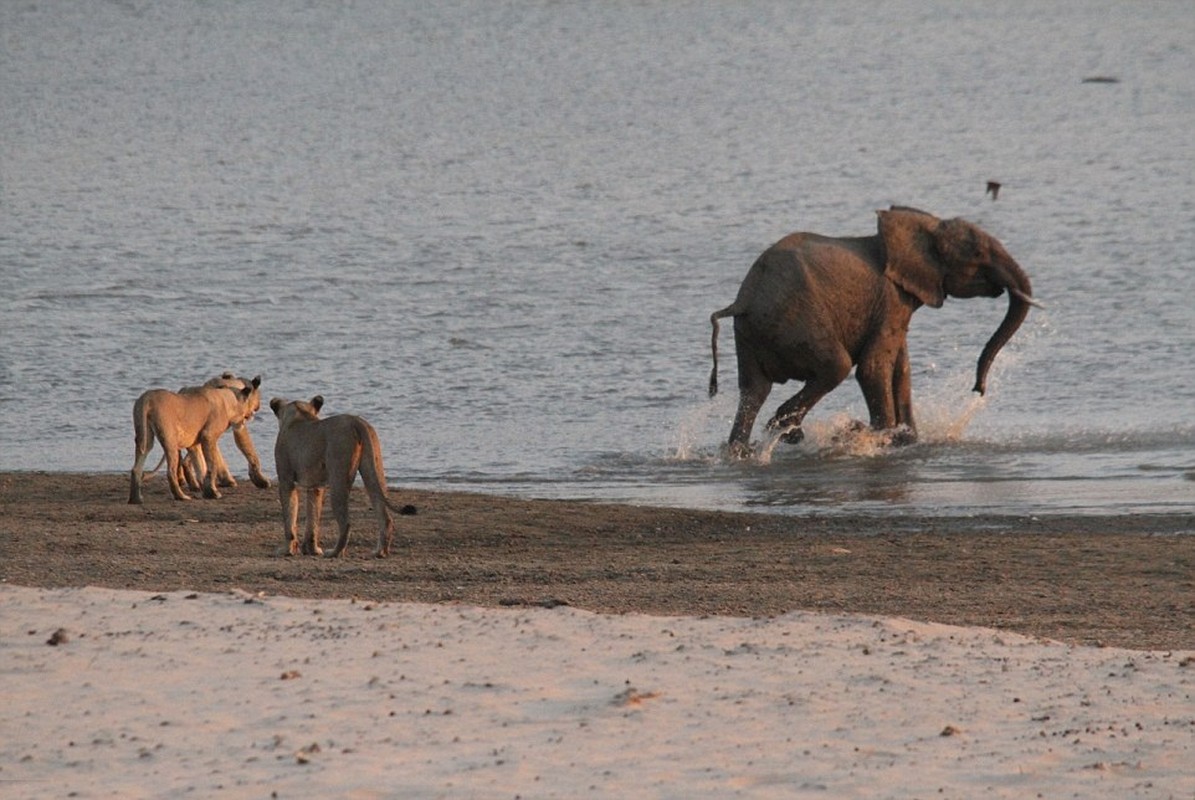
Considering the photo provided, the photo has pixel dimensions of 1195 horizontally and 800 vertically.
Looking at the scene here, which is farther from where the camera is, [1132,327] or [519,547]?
[1132,327]

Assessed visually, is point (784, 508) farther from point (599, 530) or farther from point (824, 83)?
point (824, 83)

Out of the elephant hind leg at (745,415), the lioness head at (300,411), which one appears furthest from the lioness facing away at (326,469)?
the elephant hind leg at (745,415)

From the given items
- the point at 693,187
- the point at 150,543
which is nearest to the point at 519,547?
the point at 150,543

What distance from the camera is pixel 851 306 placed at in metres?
16.8

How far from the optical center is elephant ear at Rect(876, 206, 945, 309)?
17.1m

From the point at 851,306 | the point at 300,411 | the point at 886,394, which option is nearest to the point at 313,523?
the point at 300,411

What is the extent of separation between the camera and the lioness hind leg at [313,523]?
12.0 m

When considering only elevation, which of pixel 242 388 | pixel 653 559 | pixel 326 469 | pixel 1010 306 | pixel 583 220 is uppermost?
pixel 583 220

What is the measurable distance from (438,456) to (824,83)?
42.3 meters

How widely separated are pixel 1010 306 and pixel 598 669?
968 centimetres

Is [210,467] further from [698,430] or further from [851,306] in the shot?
[851,306]

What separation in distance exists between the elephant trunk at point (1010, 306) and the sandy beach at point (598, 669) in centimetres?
523

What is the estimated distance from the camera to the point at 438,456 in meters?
17.3

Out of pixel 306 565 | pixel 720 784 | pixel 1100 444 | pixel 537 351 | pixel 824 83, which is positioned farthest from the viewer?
pixel 824 83
